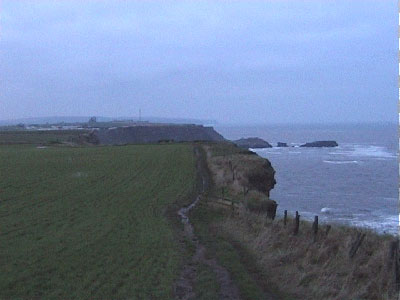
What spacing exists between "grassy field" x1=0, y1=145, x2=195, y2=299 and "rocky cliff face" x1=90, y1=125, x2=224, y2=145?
71.9 meters

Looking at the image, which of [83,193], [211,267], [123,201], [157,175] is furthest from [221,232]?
[157,175]

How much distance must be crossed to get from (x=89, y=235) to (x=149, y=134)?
112031 mm

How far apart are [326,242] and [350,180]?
1543 inches

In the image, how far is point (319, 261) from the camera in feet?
44.7

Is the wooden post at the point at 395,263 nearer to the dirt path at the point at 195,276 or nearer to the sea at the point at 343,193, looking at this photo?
the dirt path at the point at 195,276

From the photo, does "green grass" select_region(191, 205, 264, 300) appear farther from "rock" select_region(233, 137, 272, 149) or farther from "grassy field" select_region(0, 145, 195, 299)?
"rock" select_region(233, 137, 272, 149)

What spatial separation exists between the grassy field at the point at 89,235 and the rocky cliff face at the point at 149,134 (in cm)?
7185

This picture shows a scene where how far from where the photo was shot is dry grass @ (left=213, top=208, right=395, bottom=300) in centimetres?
1122

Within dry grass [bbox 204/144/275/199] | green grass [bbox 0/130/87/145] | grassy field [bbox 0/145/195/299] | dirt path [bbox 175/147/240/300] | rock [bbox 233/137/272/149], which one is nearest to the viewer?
dirt path [bbox 175/147/240/300]

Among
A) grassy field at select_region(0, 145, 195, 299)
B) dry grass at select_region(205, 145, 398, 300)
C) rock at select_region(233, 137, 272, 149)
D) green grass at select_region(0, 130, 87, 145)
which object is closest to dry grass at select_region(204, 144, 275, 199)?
grassy field at select_region(0, 145, 195, 299)

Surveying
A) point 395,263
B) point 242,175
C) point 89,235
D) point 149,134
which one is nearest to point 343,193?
point 242,175

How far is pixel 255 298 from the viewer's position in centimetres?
1041

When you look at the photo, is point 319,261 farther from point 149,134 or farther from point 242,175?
point 149,134

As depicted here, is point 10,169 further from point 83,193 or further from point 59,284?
point 59,284
